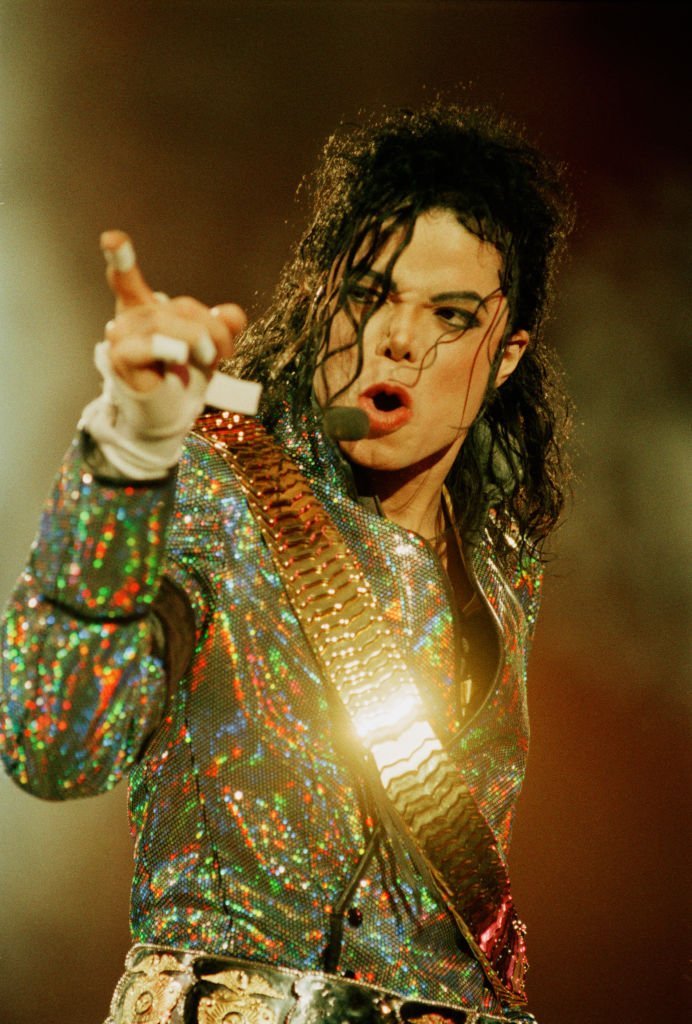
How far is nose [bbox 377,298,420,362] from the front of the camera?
164 centimetres

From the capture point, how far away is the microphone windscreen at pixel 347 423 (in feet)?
5.11

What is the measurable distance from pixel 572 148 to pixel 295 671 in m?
1.96

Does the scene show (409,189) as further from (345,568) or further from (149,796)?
(149,796)

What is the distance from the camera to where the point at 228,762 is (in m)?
Result: 1.37

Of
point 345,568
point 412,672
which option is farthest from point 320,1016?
point 345,568

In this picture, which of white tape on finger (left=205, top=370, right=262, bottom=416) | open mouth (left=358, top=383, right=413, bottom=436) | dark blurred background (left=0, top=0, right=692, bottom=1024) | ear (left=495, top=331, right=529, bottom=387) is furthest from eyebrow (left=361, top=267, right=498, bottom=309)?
dark blurred background (left=0, top=0, right=692, bottom=1024)

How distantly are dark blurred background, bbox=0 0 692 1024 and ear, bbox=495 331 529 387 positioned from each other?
96 cm

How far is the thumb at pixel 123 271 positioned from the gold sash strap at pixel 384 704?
1.54ft

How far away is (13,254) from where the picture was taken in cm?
277

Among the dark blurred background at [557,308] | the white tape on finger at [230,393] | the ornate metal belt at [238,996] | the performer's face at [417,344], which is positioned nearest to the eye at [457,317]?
the performer's face at [417,344]

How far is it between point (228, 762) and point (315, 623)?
0.20 meters

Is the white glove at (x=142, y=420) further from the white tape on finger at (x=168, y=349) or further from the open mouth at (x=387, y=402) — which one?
the open mouth at (x=387, y=402)

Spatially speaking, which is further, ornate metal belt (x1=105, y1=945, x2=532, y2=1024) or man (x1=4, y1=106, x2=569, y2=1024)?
ornate metal belt (x1=105, y1=945, x2=532, y2=1024)

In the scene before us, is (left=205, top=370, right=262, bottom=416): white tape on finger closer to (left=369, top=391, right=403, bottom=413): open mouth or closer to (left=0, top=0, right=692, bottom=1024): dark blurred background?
(left=369, top=391, right=403, bottom=413): open mouth
